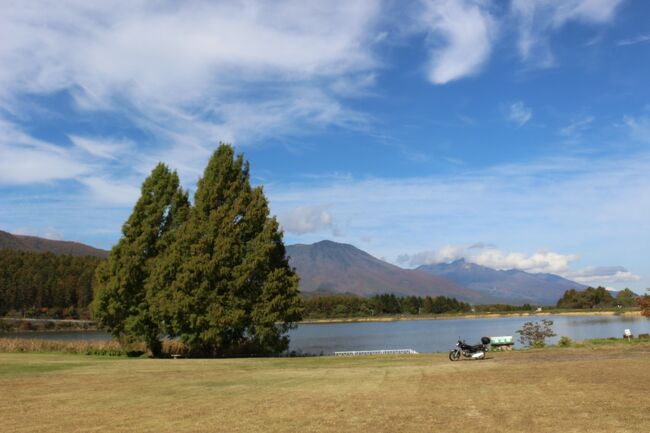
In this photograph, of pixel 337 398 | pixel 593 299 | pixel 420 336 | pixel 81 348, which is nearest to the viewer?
pixel 337 398

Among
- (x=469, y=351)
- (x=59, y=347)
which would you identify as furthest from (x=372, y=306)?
(x=469, y=351)

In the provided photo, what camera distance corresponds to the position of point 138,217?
38.6m

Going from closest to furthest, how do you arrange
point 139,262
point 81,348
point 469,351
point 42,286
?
point 469,351 < point 81,348 < point 139,262 < point 42,286

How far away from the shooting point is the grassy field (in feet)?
35.9

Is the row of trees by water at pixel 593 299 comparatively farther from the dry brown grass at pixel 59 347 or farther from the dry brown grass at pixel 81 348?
A: the dry brown grass at pixel 59 347

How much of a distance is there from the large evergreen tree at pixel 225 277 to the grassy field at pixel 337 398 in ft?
34.2

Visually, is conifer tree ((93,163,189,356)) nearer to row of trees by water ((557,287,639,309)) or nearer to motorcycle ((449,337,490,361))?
motorcycle ((449,337,490,361))

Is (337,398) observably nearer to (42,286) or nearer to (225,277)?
(225,277)

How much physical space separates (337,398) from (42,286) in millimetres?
137790

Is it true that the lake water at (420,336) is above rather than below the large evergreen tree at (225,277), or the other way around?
below

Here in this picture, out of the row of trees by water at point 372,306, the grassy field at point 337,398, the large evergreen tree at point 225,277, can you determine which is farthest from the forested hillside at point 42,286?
the grassy field at point 337,398

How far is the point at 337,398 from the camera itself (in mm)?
14516

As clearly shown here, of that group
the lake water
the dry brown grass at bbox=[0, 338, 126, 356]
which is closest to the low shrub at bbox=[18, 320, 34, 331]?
the lake water

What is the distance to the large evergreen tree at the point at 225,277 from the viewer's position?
111 ft
